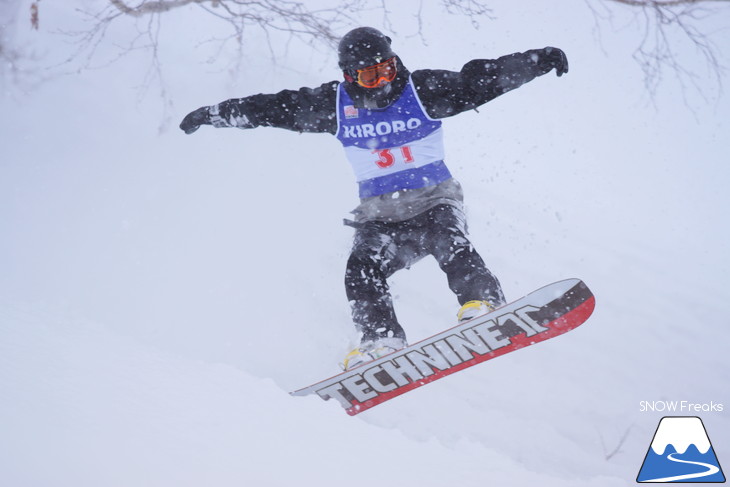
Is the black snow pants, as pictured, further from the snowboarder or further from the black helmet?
the black helmet

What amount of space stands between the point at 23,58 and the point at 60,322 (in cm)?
340

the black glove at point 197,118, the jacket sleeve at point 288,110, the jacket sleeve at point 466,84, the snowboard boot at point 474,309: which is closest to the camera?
the snowboard boot at point 474,309

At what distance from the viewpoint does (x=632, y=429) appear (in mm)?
5137

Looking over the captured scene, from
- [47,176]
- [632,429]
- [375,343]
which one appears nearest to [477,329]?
[375,343]

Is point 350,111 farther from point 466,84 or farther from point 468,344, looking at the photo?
point 468,344

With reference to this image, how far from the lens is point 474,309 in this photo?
9.80ft

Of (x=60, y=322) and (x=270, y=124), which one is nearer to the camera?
(x=270, y=124)

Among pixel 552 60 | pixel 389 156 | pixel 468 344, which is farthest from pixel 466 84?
pixel 468 344

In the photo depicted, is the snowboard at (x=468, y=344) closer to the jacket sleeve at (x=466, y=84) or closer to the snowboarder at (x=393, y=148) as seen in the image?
the snowboarder at (x=393, y=148)

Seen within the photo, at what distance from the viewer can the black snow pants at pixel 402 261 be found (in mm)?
3119

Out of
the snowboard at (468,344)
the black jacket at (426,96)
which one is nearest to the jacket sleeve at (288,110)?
the black jacket at (426,96)

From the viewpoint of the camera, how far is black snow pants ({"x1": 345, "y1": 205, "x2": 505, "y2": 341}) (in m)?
3.12

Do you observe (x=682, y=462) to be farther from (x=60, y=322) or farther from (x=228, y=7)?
(x=228, y=7)

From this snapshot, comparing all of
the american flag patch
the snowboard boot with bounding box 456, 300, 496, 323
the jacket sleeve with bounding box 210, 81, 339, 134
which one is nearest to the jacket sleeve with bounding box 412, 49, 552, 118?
the american flag patch
